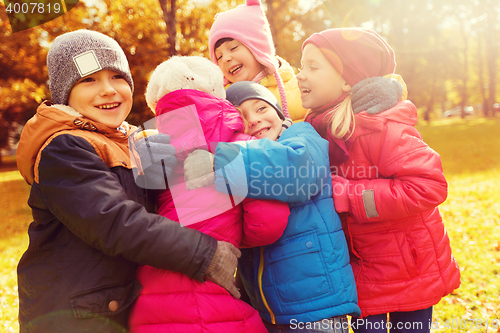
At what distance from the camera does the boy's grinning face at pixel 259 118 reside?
213 centimetres

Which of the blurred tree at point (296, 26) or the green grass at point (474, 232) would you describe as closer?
the green grass at point (474, 232)

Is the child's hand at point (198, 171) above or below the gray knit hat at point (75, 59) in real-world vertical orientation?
below

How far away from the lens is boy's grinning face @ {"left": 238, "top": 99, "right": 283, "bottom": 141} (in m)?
2.13

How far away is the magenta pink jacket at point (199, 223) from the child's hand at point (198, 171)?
0.14ft

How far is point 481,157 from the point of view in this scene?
1334 centimetres

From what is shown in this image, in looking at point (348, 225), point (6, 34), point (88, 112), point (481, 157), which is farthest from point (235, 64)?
point (481, 157)

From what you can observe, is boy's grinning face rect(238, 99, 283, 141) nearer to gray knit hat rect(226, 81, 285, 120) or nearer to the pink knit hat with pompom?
gray knit hat rect(226, 81, 285, 120)

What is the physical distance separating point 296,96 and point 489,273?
3998mm

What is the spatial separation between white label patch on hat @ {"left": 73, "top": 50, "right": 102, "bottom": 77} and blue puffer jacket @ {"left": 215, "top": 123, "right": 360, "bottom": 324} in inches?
31.7

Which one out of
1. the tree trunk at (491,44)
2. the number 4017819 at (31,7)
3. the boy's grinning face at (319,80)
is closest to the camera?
the boy's grinning face at (319,80)

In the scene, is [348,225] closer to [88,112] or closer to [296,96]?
[296,96]

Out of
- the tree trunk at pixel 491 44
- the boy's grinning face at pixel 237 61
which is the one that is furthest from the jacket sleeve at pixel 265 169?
the tree trunk at pixel 491 44

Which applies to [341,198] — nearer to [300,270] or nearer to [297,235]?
[297,235]

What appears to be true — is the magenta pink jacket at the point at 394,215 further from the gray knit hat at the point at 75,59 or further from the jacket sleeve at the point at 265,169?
the gray knit hat at the point at 75,59
